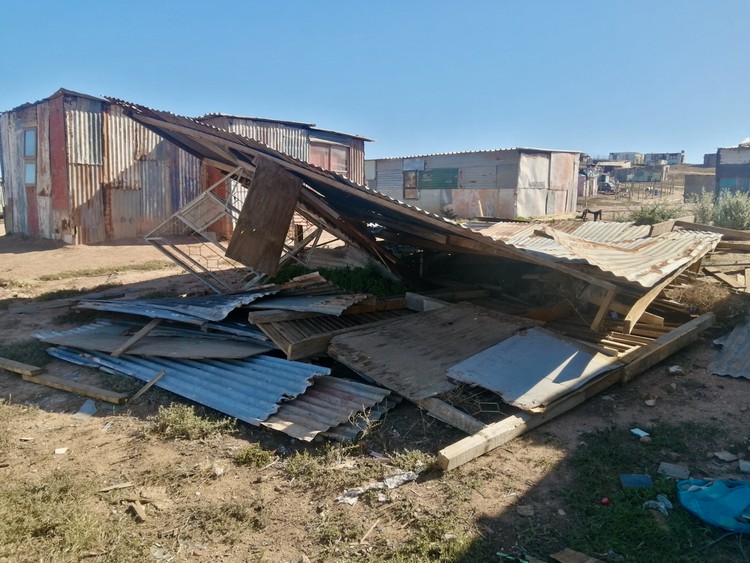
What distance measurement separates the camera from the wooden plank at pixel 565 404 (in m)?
3.74

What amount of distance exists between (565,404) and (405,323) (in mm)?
2171

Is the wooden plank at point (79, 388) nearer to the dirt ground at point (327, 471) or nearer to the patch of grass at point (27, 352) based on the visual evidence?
the dirt ground at point (327, 471)

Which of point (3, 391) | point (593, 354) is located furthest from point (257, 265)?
point (593, 354)

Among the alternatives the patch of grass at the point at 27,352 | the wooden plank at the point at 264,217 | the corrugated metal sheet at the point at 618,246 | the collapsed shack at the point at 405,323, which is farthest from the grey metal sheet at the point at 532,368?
the patch of grass at the point at 27,352

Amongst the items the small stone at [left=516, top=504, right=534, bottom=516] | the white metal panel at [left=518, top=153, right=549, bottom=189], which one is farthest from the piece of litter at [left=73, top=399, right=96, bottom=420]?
the white metal panel at [left=518, top=153, right=549, bottom=189]

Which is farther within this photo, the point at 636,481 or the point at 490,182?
the point at 490,182

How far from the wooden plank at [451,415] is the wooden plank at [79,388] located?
2960 millimetres

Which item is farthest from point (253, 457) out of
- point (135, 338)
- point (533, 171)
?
point (533, 171)

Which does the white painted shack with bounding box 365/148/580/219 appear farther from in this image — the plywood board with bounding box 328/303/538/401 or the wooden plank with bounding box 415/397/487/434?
the wooden plank with bounding box 415/397/487/434

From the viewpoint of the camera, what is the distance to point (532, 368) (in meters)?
4.74

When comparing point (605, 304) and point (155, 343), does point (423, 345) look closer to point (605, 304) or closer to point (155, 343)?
point (605, 304)

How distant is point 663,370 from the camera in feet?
17.8

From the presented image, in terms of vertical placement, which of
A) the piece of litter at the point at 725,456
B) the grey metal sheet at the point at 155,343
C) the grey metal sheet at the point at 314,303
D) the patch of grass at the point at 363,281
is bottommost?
the piece of litter at the point at 725,456

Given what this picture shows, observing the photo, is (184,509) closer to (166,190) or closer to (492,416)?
(492,416)
